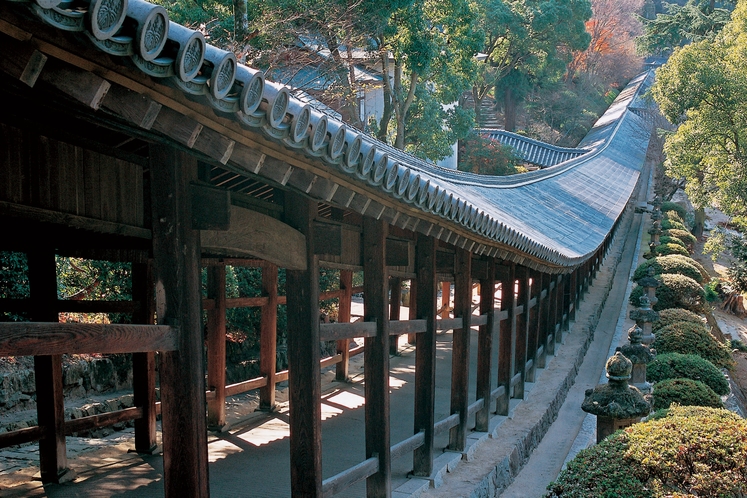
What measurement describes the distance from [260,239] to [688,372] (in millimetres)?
8117

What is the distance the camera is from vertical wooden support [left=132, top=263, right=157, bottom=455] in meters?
7.17

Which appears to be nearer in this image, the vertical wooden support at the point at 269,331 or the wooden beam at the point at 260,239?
the wooden beam at the point at 260,239

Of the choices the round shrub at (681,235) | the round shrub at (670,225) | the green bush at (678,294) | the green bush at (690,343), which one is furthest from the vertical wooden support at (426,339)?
the round shrub at (670,225)

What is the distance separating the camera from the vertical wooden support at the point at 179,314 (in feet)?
11.6

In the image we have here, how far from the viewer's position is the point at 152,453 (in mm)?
7578

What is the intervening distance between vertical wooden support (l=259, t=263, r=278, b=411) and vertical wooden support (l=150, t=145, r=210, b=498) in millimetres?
5682

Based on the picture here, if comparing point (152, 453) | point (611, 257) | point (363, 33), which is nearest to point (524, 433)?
point (152, 453)

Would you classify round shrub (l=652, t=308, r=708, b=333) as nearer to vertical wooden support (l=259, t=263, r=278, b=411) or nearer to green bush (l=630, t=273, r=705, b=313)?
green bush (l=630, t=273, r=705, b=313)

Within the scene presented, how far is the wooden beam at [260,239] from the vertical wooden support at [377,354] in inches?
45.9

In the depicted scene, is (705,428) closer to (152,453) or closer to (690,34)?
(152,453)

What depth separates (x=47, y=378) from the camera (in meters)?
6.21

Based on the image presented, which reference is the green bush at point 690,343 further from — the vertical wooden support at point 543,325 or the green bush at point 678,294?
the green bush at point 678,294

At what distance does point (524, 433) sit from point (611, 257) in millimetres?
18207

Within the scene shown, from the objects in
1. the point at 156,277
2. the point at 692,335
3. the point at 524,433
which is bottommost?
the point at 524,433
